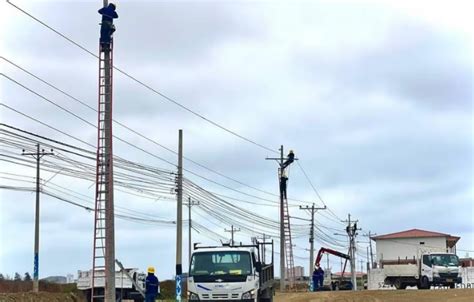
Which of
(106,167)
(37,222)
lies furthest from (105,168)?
(37,222)

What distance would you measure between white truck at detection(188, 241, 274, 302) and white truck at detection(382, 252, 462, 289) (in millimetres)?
26202

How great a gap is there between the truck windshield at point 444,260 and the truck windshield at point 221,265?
27269mm

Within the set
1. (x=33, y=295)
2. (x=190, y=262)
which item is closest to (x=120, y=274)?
(x=33, y=295)

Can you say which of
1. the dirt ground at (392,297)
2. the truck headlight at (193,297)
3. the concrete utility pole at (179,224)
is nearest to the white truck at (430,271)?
the dirt ground at (392,297)

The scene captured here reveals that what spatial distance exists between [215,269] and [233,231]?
68.1 metres

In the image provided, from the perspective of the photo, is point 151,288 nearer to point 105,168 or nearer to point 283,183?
point 105,168

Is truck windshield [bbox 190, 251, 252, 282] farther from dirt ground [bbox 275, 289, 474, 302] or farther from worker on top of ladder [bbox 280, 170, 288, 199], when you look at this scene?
worker on top of ladder [bbox 280, 170, 288, 199]

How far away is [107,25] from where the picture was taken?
22375 mm

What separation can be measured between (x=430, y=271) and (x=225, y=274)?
1099 inches

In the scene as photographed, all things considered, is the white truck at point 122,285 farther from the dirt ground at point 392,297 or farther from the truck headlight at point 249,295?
the truck headlight at point 249,295

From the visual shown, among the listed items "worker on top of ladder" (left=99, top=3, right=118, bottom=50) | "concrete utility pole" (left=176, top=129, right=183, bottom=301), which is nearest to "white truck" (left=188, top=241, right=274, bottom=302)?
"worker on top of ladder" (left=99, top=3, right=118, bottom=50)

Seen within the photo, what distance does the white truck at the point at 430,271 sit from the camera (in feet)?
164

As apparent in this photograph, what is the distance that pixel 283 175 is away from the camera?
57.8 metres

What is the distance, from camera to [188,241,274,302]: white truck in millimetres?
25656
